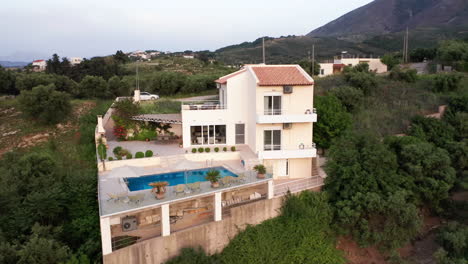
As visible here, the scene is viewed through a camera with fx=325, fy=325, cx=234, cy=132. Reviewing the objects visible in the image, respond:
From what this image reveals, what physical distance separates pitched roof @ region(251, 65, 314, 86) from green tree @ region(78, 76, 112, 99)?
21.6 m

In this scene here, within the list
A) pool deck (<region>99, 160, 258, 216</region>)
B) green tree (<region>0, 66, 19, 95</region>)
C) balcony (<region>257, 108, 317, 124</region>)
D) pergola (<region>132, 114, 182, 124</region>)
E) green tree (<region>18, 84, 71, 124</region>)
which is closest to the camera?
pool deck (<region>99, 160, 258, 216</region>)

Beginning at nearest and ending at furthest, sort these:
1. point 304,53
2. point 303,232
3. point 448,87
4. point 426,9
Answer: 1. point 303,232
2. point 448,87
3. point 304,53
4. point 426,9

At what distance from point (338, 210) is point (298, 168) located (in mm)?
4576

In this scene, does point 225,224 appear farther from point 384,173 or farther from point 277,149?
point 384,173

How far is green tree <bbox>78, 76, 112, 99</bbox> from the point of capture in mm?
37562

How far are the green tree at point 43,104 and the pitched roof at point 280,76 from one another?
17.3m

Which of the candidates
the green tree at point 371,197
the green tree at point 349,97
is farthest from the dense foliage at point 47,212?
the green tree at point 349,97

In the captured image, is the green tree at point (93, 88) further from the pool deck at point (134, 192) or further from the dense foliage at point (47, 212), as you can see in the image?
the pool deck at point (134, 192)

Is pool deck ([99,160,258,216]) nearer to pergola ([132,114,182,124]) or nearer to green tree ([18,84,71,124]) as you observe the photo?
pergola ([132,114,182,124])

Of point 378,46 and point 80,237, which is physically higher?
point 378,46

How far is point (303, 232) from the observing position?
1884 cm

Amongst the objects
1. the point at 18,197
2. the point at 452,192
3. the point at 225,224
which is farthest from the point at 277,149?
the point at 18,197

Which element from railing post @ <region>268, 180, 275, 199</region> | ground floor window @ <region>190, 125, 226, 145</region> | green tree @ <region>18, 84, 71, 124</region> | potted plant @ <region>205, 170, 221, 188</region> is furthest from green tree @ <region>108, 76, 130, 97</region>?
railing post @ <region>268, 180, 275, 199</region>

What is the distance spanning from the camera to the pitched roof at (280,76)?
22.2 m
